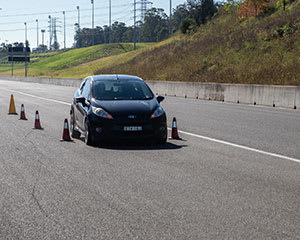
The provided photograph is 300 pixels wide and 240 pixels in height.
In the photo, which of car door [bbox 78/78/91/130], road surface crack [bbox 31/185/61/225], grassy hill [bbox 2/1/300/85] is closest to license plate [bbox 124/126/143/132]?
car door [bbox 78/78/91/130]

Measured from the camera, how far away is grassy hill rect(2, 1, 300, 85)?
136ft

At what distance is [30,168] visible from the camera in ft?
29.3

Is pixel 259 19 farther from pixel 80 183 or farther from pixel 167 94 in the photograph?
pixel 80 183

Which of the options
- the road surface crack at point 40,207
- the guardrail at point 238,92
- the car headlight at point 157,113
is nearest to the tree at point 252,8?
the guardrail at point 238,92

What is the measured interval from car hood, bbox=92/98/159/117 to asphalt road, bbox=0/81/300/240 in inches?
29.8

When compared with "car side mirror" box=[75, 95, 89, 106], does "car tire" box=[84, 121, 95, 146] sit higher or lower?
lower

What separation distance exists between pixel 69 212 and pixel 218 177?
9.19 ft

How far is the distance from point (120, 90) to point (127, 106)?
101 cm

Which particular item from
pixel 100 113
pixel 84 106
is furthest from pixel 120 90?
pixel 100 113

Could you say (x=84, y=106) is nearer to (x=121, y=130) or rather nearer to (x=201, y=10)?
(x=121, y=130)

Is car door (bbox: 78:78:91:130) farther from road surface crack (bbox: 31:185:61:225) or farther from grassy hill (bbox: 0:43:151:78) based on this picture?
grassy hill (bbox: 0:43:151:78)

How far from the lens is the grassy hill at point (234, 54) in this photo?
4144 centimetres

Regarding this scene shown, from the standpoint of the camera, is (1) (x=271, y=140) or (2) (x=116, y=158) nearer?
(2) (x=116, y=158)

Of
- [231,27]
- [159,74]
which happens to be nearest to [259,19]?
[231,27]
